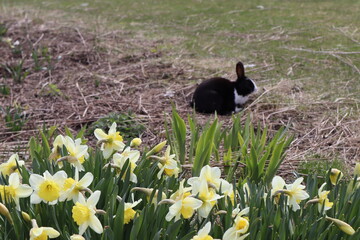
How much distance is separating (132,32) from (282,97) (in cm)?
377

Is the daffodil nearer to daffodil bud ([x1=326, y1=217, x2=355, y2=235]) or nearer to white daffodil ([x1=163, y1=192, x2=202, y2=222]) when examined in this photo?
white daffodil ([x1=163, y1=192, x2=202, y2=222])

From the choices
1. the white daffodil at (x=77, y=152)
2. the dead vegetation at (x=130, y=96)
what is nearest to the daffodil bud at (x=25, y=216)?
the white daffodil at (x=77, y=152)

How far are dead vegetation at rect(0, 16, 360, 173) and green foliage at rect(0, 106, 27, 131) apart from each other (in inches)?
1.6

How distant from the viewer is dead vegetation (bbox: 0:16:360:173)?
11.8 ft

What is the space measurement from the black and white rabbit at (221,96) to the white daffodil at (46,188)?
2553 mm

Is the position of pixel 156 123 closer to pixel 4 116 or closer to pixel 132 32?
pixel 4 116

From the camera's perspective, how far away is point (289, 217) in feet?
5.89

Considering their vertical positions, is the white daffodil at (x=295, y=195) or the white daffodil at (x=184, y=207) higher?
the white daffodil at (x=184, y=207)

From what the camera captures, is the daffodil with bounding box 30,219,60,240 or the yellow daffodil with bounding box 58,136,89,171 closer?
the daffodil with bounding box 30,219,60,240

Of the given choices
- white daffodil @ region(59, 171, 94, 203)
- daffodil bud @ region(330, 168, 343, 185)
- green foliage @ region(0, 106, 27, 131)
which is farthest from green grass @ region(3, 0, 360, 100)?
white daffodil @ region(59, 171, 94, 203)

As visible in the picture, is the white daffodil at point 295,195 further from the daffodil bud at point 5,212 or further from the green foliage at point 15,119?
the green foliage at point 15,119

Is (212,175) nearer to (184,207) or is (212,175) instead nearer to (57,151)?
(184,207)

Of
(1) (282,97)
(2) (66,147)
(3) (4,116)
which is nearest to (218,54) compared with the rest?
(1) (282,97)

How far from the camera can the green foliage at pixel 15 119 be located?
12.6ft
